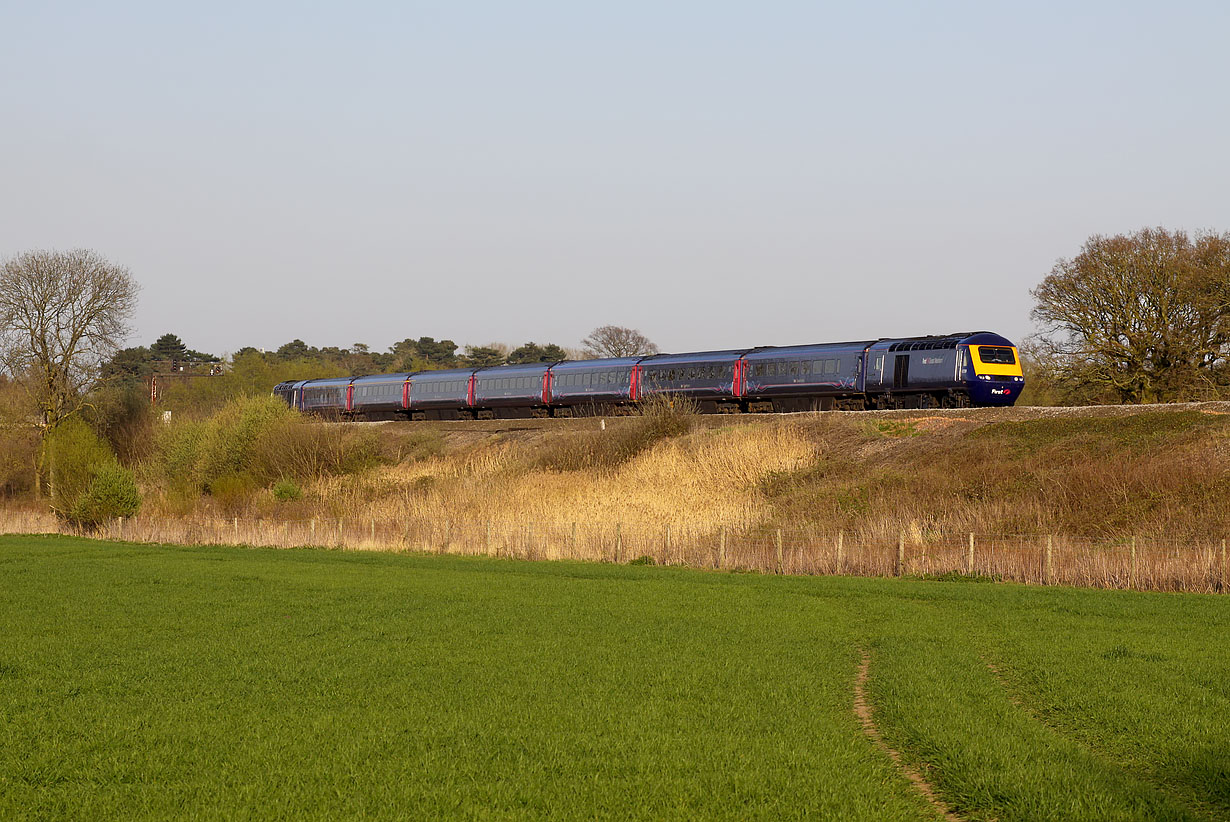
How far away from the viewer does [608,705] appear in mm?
12820

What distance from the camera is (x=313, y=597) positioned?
22.8m

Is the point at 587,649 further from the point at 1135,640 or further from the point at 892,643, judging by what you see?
the point at 1135,640

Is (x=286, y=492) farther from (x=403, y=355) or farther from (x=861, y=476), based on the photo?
(x=403, y=355)

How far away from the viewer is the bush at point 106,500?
45094 mm

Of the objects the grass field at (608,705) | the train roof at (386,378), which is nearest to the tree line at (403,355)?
the train roof at (386,378)

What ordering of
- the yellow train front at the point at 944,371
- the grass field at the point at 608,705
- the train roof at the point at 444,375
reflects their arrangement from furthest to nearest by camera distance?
1. the train roof at the point at 444,375
2. the yellow train front at the point at 944,371
3. the grass field at the point at 608,705

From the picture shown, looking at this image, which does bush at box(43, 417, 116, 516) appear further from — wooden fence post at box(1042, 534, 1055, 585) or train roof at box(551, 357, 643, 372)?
wooden fence post at box(1042, 534, 1055, 585)

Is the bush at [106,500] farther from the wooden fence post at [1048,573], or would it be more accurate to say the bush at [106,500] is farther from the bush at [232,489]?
the wooden fence post at [1048,573]

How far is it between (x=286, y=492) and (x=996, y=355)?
97.1 ft

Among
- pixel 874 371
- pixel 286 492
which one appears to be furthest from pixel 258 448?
pixel 874 371

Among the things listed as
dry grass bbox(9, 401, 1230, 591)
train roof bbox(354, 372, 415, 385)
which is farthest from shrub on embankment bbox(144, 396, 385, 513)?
train roof bbox(354, 372, 415, 385)

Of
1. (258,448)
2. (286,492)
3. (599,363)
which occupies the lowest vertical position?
(286,492)

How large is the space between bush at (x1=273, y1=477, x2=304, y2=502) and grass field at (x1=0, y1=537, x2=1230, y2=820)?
26963mm

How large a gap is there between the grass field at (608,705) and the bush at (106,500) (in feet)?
78.1
